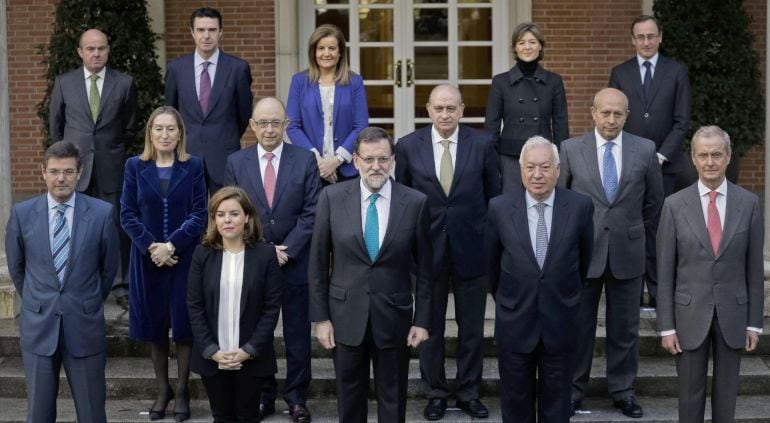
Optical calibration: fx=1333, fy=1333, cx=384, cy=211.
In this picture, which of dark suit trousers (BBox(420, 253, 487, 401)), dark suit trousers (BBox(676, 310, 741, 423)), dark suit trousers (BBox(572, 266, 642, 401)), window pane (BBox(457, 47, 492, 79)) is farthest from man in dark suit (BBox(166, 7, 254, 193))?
window pane (BBox(457, 47, 492, 79))

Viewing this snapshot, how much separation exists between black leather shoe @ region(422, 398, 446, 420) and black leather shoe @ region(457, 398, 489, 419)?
5.6 inches

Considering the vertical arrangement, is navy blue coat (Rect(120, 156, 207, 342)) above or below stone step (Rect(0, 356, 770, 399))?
above

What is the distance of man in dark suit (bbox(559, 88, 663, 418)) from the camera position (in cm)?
807

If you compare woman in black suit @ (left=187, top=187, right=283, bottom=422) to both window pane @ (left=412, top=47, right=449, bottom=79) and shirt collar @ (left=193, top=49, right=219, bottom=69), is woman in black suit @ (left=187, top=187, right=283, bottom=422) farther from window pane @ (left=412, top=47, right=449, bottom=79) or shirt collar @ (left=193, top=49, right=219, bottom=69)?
window pane @ (left=412, top=47, right=449, bottom=79)

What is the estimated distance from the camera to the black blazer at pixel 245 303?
7.20 m

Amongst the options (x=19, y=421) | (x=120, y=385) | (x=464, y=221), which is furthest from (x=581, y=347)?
(x=19, y=421)

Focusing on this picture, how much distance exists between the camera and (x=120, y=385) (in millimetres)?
8602

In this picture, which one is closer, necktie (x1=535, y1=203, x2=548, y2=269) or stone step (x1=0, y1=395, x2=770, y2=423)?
necktie (x1=535, y1=203, x2=548, y2=269)

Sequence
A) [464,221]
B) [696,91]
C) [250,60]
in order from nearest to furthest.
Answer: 1. [464,221]
2. [696,91]
3. [250,60]

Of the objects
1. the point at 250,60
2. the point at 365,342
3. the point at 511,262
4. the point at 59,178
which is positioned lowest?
the point at 365,342

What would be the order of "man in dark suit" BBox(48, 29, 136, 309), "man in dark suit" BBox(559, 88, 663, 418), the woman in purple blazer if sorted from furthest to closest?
"man in dark suit" BBox(48, 29, 136, 309) < the woman in purple blazer < "man in dark suit" BBox(559, 88, 663, 418)

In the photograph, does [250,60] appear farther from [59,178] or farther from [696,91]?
[59,178]

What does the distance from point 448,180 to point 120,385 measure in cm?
252

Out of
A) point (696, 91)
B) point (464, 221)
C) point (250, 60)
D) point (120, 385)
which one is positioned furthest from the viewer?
point (250, 60)
